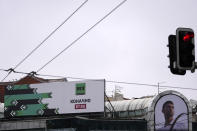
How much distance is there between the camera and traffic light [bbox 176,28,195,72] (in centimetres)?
1170

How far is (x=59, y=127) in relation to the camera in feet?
175

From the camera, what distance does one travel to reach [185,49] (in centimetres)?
1178

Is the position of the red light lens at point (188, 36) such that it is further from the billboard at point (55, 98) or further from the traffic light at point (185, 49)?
the billboard at point (55, 98)

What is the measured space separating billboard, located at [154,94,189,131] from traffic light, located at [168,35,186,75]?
4472 centimetres

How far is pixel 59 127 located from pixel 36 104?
7670mm

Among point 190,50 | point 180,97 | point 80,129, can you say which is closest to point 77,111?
point 80,129

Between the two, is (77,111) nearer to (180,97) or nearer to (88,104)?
(88,104)

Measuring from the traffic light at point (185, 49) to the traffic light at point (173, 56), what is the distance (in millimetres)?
72

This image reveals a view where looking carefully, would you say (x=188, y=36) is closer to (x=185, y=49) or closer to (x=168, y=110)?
(x=185, y=49)

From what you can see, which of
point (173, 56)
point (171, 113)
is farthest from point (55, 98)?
point (173, 56)

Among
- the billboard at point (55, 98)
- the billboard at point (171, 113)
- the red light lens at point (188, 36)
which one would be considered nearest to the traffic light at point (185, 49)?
the red light lens at point (188, 36)

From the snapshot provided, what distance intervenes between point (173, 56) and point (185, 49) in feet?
0.96

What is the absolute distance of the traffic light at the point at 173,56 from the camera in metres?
11.7

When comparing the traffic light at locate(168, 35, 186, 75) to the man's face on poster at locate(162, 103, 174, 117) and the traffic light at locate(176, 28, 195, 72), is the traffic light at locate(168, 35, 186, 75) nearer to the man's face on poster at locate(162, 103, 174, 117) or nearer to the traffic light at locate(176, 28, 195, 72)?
the traffic light at locate(176, 28, 195, 72)
